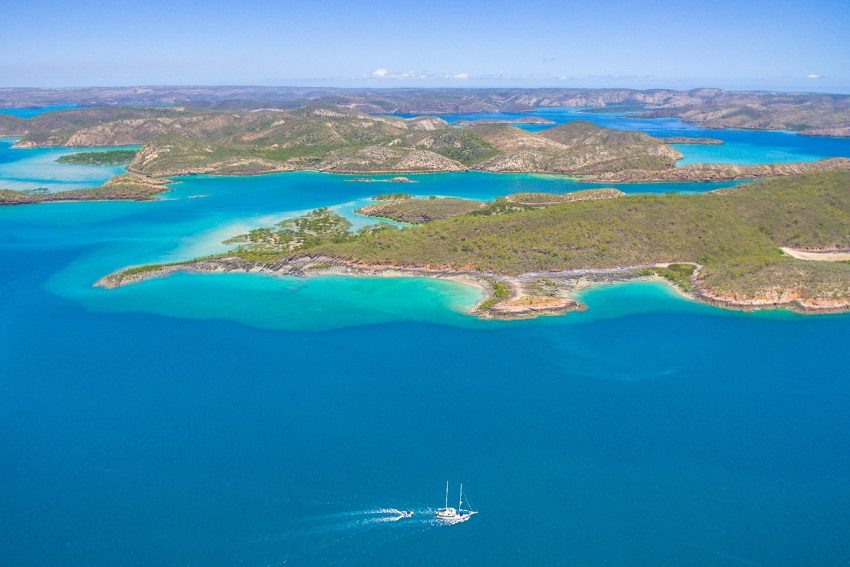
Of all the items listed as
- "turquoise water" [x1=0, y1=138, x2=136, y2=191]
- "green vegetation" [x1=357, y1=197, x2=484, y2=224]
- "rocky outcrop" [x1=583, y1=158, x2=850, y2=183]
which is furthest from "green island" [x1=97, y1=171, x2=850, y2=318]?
"turquoise water" [x1=0, y1=138, x2=136, y2=191]

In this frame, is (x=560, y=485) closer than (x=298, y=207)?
Yes

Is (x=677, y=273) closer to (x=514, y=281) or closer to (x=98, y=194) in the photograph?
(x=514, y=281)

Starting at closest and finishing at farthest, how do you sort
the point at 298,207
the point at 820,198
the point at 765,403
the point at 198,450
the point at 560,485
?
the point at 560,485 < the point at 198,450 < the point at 765,403 < the point at 820,198 < the point at 298,207

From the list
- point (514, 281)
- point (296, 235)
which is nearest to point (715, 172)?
point (514, 281)

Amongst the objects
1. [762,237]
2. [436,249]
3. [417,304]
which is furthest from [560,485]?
[762,237]

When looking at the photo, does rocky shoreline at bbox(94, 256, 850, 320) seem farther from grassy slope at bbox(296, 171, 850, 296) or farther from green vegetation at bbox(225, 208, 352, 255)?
green vegetation at bbox(225, 208, 352, 255)

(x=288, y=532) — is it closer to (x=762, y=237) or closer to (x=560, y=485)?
(x=560, y=485)

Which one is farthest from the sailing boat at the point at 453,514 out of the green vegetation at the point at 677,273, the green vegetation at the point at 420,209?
the green vegetation at the point at 420,209
